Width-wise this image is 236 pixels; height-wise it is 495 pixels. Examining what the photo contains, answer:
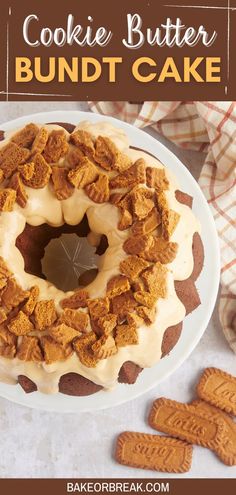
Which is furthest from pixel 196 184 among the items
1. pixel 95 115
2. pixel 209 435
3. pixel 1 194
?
pixel 209 435

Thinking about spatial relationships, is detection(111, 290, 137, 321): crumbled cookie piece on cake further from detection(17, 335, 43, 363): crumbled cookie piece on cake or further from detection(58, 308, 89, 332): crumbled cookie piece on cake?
detection(17, 335, 43, 363): crumbled cookie piece on cake

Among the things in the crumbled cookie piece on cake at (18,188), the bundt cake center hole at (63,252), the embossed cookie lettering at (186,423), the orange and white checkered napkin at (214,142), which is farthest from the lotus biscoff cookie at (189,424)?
the crumbled cookie piece on cake at (18,188)

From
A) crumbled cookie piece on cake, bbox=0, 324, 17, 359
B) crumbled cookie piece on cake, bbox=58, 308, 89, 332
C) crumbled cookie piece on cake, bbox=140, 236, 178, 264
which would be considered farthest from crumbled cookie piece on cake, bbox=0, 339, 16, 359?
crumbled cookie piece on cake, bbox=140, 236, 178, 264

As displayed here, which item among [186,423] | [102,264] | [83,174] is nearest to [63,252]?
[102,264]

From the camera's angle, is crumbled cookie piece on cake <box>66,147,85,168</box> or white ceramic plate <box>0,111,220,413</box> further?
white ceramic plate <box>0,111,220,413</box>

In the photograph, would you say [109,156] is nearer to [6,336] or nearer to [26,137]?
[26,137]

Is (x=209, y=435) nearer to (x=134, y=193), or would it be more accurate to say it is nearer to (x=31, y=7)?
(x=134, y=193)
